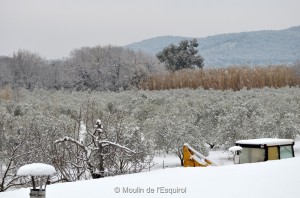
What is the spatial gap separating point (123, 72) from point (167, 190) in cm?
3555

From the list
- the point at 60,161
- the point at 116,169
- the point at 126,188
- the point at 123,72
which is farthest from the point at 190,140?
the point at 123,72

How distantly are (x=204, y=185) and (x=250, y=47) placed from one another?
8157cm

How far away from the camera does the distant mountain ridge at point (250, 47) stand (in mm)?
60562

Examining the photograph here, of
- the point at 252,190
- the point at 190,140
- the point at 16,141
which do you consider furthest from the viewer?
the point at 190,140

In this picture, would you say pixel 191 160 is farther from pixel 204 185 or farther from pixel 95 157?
pixel 204 185

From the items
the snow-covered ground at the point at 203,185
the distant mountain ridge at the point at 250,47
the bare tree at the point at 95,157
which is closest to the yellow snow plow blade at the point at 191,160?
the bare tree at the point at 95,157

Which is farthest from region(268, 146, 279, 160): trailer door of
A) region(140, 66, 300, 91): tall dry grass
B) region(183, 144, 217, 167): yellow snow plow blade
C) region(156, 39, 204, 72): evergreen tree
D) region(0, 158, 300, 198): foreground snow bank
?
region(156, 39, 204, 72): evergreen tree

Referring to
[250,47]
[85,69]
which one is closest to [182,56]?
[85,69]

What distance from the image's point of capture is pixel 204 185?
691 centimetres

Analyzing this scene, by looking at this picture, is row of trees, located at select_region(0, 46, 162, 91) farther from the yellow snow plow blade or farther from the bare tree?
the yellow snow plow blade

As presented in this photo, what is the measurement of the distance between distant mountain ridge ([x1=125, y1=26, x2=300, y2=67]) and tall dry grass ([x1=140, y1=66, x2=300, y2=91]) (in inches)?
433

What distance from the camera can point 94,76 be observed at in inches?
1676

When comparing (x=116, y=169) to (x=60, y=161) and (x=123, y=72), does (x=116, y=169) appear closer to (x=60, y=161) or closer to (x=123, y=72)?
(x=60, y=161)

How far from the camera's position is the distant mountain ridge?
6056cm
